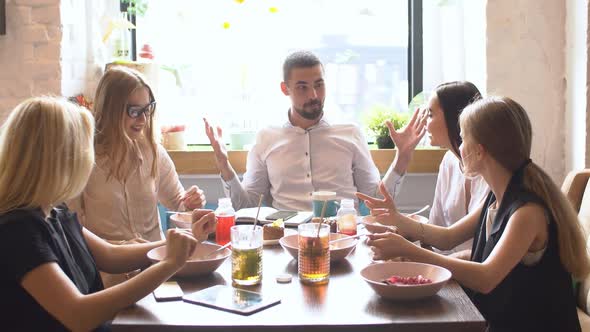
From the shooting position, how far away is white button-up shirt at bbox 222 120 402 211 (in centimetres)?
315

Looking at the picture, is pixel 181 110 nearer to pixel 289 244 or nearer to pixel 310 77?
pixel 310 77

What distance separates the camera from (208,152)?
3428mm

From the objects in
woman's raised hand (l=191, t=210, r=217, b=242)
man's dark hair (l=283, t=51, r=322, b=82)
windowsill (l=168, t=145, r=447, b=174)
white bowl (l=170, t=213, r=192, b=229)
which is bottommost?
white bowl (l=170, t=213, r=192, b=229)

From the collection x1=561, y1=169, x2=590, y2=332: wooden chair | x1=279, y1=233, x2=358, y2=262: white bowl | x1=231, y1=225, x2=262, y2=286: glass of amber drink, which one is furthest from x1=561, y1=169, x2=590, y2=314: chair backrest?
x1=231, y1=225, x2=262, y2=286: glass of amber drink

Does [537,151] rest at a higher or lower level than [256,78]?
lower

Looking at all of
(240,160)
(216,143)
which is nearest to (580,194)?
(216,143)

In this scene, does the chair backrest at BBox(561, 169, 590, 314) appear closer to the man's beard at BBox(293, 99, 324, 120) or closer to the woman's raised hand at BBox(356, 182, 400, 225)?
the woman's raised hand at BBox(356, 182, 400, 225)

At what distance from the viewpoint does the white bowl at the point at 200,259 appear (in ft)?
5.32

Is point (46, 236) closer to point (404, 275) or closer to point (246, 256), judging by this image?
point (246, 256)

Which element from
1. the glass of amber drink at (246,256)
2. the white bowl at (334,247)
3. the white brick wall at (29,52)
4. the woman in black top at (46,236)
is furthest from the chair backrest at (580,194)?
the white brick wall at (29,52)

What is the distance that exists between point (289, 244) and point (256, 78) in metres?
1.99

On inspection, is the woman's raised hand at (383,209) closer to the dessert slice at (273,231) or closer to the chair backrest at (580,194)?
Result: the dessert slice at (273,231)

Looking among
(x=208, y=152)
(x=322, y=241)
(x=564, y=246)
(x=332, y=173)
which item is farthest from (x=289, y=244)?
(x=208, y=152)

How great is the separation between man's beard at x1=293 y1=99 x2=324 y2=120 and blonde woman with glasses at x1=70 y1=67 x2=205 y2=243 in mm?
883
